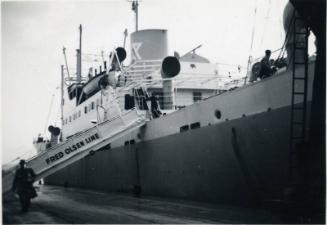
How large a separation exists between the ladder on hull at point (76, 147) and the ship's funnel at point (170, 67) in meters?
1.86

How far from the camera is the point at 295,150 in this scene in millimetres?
8445

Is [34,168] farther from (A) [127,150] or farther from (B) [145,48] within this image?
(B) [145,48]

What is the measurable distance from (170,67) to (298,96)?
270 inches

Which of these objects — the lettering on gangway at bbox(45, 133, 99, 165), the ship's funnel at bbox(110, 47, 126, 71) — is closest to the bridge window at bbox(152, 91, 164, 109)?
the ship's funnel at bbox(110, 47, 126, 71)

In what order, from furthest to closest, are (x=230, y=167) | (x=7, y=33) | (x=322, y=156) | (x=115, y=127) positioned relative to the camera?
(x=115, y=127), (x=230, y=167), (x=7, y=33), (x=322, y=156)

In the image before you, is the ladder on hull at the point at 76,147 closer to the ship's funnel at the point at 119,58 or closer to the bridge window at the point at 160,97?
the bridge window at the point at 160,97

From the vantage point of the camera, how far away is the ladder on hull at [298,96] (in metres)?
7.96

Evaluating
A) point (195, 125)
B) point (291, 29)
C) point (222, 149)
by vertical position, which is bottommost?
point (222, 149)

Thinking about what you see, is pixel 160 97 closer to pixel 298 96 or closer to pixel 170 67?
pixel 170 67

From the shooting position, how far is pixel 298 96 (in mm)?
8578

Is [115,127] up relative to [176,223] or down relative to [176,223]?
up

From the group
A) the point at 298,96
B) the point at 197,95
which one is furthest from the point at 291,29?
the point at 197,95

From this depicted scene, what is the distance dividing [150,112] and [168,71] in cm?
174

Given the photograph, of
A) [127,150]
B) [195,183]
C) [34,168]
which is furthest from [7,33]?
[127,150]
